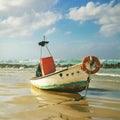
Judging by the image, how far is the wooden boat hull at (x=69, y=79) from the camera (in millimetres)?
13194

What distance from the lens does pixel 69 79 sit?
13.4 metres

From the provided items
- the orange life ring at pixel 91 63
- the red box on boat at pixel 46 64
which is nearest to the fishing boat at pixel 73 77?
the orange life ring at pixel 91 63

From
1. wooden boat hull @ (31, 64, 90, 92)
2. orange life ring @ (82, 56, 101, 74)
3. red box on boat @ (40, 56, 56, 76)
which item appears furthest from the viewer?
red box on boat @ (40, 56, 56, 76)

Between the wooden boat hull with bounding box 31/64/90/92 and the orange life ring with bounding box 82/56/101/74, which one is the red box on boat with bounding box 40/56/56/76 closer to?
the wooden boat hull with bounding box 31/64/90/92

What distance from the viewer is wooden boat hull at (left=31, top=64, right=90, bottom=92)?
13.2 m

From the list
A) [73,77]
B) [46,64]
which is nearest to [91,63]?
[73,77]

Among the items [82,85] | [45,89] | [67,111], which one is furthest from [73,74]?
[67,111]

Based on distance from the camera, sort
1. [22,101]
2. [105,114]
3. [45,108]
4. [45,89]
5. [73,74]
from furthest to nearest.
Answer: [45,89] < [73,74] < [22,101] < [45,108] < [105,114]

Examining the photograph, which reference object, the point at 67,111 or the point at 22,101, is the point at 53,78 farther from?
the point at 67,111

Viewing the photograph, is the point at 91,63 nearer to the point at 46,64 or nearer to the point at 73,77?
the point at 73,77

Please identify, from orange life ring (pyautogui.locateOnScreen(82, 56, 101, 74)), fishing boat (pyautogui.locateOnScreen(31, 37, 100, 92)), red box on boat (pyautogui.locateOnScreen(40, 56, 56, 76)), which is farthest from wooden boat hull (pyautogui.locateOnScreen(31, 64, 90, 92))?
red box on boat (pyautogui.locateOnScreen(40, 56, 56, 76))

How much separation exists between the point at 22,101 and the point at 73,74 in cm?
346

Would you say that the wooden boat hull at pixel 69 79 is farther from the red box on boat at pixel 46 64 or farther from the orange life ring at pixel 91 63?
the red box on boat at pixel 46 64

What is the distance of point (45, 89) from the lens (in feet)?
49.0
